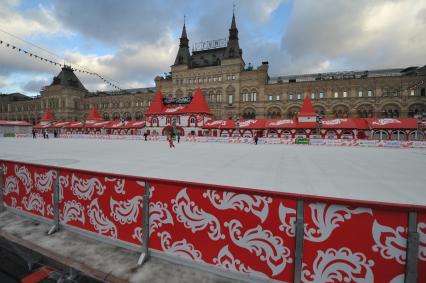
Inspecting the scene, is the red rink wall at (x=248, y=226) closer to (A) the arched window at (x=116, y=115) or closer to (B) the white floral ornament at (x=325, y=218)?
(B) the white floral ornament at (x=325, y=218)

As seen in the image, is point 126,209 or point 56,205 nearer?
point 126,209

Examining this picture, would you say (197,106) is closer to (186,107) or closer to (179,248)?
Result: (186,107)

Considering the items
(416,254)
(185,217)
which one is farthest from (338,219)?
(185,217)

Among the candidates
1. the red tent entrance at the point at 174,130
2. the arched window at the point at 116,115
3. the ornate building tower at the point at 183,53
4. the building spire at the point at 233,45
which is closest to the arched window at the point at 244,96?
the building spire at the point at 233,45

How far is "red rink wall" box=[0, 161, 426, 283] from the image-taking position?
198 cm

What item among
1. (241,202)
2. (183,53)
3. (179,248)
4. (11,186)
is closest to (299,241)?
(241,202)

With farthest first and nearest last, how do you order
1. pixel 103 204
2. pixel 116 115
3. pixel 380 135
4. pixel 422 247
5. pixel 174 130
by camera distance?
pixel 116 115, pixel 174 130, pixel 380 135, pixel 103 204, pixel 422 247

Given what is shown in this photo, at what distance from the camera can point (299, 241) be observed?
7.24ft

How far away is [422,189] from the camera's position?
625 centimetres

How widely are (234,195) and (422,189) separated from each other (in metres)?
6.93

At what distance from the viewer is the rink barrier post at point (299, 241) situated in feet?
7.21

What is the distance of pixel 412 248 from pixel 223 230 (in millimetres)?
1721

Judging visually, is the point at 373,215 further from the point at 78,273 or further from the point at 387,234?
the point at 78,273

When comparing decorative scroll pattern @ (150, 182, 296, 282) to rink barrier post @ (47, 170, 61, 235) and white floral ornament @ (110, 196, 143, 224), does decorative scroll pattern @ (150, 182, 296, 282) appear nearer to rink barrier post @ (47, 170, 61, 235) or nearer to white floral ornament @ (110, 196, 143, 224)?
white floral ornament @ (110, 196, 143, 224)
